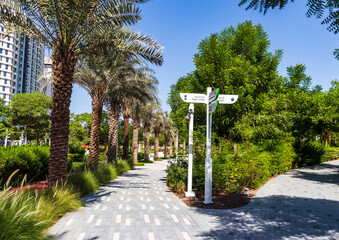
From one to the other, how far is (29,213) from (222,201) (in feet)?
19.7

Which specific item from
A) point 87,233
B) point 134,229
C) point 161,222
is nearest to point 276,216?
point 161,222

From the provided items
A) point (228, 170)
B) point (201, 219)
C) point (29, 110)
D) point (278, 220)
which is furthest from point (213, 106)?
point (29, 110)

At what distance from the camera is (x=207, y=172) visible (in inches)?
320

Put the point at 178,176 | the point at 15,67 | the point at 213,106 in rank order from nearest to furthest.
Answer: the point at 213,106 → the point at 178,176 → the point at 15,67

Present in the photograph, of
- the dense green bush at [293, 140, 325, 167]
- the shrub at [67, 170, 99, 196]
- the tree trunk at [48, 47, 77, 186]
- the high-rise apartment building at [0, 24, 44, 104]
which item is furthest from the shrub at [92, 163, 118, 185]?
the high-rise apartment building at [0, 24, 44, 104]

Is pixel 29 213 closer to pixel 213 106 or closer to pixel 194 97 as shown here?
pixel 213 106

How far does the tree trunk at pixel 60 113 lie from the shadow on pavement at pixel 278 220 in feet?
16.0

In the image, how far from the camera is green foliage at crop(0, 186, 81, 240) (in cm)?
399

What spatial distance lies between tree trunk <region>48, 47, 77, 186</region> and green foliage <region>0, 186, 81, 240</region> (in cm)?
123

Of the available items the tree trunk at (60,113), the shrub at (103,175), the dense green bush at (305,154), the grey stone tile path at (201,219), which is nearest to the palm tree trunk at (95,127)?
the shrub at (103,175)

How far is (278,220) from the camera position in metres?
6.05

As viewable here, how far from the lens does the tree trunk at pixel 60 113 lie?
814 centimetres

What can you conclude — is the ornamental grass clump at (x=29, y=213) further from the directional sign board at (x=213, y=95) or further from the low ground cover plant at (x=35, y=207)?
the directional sign board at (x=213, y=95)

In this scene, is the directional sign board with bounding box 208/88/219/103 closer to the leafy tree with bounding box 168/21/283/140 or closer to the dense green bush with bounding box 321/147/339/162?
the leafy tree with bounding box 168/21/283/140
